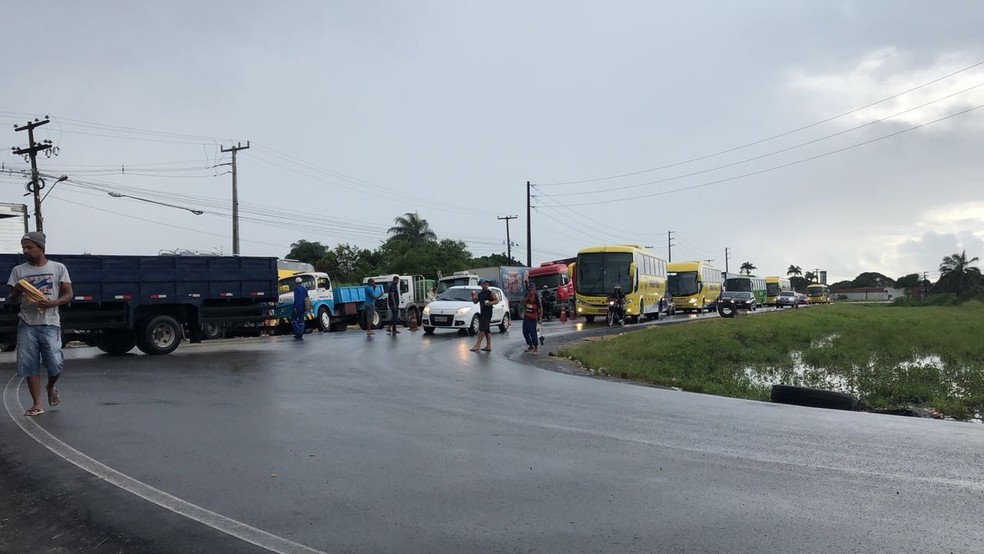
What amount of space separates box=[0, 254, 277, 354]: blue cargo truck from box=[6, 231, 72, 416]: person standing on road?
752 cm

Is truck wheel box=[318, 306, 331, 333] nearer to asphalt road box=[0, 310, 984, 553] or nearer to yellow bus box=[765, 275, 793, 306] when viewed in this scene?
asphalt road box=[0, 310, 984, 553]

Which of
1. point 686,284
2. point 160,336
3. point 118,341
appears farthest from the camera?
point 686,284

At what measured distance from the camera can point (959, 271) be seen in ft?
284

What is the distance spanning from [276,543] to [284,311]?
22.8 m

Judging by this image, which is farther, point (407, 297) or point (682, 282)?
point (682, 282)

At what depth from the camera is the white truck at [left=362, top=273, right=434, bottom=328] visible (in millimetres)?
31559

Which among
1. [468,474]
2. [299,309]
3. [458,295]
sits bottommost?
[468,474]

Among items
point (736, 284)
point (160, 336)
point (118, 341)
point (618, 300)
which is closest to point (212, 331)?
point (118, 341)

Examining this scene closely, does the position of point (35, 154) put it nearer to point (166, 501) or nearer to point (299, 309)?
point (299, 309)

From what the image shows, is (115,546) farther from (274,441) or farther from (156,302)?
(156,302)

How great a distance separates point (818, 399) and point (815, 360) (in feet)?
35.7

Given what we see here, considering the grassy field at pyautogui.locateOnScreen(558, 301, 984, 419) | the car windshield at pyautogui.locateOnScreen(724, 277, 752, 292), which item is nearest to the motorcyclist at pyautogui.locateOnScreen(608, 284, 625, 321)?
the grassy field at pyautogui.locateOnScreen(558, 301, 984, 419)

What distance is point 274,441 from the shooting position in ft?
22.0

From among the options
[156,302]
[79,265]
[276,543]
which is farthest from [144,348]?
[276,543]
